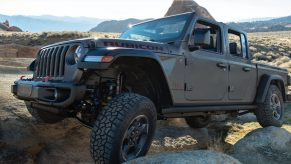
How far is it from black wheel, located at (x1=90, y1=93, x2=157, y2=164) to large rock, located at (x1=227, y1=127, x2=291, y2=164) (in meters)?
1.66

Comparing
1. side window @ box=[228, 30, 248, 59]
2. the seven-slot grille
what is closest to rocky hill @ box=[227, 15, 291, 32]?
side window @ box=[228, 30, 248, 59]

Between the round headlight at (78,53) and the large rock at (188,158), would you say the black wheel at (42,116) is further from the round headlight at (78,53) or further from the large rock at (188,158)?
the large rock at (188,158)

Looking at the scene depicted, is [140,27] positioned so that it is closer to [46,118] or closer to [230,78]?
[230,78]

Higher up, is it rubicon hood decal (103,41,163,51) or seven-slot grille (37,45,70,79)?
rubicon hood decal (103,41,163,51)

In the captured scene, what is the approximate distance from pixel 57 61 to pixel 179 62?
1495 millimetres

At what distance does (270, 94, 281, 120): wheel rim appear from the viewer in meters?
5.08

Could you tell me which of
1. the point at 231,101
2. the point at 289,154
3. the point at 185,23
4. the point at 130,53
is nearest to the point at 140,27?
the point at 185,23

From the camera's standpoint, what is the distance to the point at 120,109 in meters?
2.39

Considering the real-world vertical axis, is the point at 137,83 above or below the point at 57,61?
below

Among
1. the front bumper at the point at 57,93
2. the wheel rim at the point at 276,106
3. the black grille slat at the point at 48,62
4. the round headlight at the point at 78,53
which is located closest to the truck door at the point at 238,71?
the wheel rim at the point at 276,106

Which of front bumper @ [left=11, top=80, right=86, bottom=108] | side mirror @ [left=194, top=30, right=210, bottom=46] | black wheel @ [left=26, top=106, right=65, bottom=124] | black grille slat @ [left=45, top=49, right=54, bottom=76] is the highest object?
side mirror @ [left=194, top=30, right=210, bottom=46]

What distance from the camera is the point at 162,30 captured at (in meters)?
3.68

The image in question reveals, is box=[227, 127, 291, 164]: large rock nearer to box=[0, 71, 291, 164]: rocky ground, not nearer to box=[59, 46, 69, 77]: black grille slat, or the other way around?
box=[0, 71, 291, 164]: rocky ground

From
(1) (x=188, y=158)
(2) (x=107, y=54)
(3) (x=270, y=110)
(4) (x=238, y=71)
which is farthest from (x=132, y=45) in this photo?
(3) (x=270, y=110)
